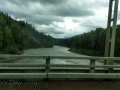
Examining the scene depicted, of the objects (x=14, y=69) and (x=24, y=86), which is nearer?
(x=24, y=86)

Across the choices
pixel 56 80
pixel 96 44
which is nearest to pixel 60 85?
pixel 56 80

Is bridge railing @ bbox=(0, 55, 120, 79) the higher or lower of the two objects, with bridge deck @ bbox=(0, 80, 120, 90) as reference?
higher

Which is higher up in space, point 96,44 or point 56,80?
point 96,44

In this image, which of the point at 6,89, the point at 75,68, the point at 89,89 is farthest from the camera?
the point at 75,68

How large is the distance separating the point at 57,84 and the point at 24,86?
2.70 feet

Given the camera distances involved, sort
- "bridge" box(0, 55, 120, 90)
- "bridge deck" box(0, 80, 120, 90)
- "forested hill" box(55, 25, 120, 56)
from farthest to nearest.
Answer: "forested hill" box(55, 25, 120, 56), "bridge" box(0, 55, 120, 90), "bridge deck" box(0, 80, 120, 90)

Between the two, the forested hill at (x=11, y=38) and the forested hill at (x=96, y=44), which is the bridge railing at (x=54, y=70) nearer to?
the forested hill at (x=96, y=44)

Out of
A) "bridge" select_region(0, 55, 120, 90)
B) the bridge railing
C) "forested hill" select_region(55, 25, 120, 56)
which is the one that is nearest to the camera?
"bridge" select_region(0, 55, 120, 90)

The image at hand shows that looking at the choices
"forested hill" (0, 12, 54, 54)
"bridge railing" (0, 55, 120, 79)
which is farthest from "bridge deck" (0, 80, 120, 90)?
"forested hill" (0, 12, 54, 54)

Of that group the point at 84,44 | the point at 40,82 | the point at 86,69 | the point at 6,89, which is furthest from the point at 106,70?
the point at 84,44

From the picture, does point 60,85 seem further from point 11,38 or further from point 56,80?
point 11,38

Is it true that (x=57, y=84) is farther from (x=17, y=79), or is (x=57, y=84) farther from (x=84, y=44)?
(x=84, y=44)

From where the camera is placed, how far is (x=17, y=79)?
3.81 metres

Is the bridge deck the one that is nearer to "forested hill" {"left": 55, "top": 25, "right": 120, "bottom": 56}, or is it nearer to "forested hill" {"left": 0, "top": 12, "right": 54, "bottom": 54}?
"forested hill" {"left": 55, "top": 25, "right": 120, "bottom": 56}
